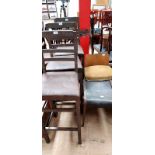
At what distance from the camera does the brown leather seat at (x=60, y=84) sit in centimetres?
169

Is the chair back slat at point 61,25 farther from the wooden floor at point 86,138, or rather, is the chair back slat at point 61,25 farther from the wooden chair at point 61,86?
the wooden floor at point 86,138

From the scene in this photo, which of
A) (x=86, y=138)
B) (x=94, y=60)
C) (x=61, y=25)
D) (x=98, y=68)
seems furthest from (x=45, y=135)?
(x=61, y=25)

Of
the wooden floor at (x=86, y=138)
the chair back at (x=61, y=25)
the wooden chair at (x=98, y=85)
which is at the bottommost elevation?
the wooden floor at (x=86, y=138)

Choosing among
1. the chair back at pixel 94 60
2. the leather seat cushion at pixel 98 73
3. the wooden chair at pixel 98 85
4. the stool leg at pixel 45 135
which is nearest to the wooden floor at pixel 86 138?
the stool leg at pixel 45 135

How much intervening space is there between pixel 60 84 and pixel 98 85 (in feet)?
2.47

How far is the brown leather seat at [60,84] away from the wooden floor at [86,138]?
1.61ft

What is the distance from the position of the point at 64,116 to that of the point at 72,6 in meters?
5.90

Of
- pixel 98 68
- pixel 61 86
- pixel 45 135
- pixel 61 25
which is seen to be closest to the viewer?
pixel 61 86

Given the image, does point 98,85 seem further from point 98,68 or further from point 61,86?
point 61,86

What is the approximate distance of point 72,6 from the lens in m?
7.52

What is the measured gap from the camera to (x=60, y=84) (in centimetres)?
180

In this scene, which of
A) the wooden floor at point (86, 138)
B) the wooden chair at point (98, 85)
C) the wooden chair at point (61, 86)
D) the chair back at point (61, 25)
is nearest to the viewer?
the wooden chair at point (61, 86)
